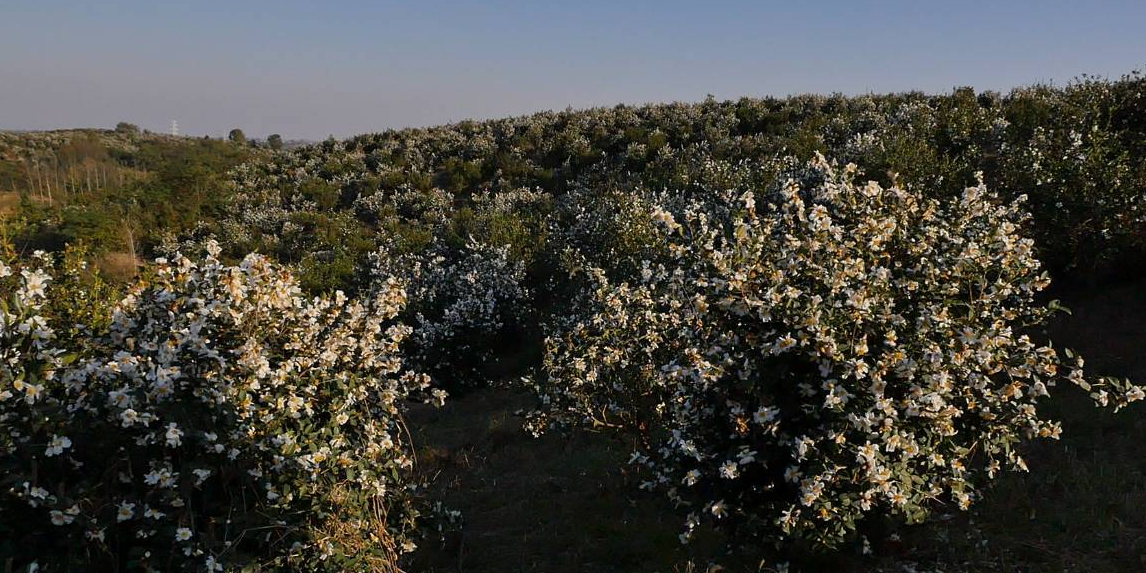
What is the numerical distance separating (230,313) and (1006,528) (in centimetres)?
601

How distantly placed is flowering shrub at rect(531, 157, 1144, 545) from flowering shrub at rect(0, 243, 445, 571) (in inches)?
89.8

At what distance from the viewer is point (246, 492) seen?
14.7ft

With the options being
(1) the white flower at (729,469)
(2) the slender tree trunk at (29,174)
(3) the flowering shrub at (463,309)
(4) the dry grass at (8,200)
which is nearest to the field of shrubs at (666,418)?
(1) the white flower at (729,469)

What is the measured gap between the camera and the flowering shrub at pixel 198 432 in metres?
3.86

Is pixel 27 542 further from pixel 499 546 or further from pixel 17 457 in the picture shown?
pixel 499 546

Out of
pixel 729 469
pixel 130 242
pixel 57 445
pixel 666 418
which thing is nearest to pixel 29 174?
pixel 130 242

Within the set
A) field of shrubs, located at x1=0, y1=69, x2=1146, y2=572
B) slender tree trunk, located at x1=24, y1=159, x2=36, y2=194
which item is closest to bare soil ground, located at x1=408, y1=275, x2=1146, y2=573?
field of shrubs, located at x1=0, y1=69, x2=1146, y2=572

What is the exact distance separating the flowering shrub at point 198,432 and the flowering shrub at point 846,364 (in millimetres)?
2282

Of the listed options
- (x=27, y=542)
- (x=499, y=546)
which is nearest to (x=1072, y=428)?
(x=499, y=546)

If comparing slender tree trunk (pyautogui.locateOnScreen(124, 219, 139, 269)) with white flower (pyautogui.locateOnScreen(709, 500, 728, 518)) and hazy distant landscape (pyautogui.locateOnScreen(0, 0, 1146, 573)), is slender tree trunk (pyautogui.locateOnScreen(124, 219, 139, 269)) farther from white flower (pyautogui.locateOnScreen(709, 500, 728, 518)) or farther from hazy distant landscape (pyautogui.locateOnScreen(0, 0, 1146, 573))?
white flower (pyautogui.locateOnScreen(709, 500, 728, 518))

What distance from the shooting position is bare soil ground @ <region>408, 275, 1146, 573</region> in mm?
5223

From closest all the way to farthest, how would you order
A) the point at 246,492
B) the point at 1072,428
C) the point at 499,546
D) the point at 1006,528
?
the point at 246,492, the point at 1006,528, the point at 499,546, the point at 1072,428

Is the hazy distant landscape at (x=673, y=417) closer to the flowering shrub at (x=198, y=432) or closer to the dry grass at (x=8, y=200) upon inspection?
the flowering shrub at (x=198, y=432)

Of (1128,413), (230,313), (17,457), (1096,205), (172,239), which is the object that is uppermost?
(1096,205)
